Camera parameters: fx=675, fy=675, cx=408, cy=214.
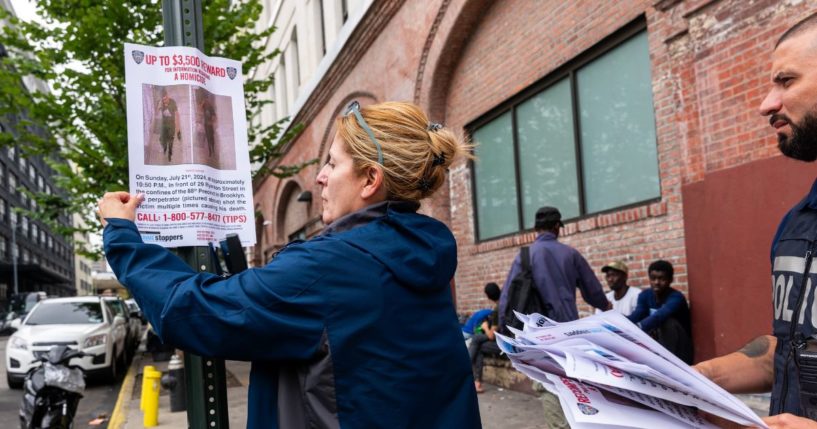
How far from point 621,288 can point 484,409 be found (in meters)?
2.13

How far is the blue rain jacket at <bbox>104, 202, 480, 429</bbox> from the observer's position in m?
1.63

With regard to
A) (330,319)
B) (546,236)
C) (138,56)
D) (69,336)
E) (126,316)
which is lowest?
(126,316)

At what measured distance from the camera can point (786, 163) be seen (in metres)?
5.14

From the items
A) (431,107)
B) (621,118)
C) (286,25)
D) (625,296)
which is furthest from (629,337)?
(286,25)

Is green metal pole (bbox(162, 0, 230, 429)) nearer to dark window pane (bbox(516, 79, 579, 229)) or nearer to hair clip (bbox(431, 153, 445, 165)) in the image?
hair clip (bbox(431, 153, 445, 165))

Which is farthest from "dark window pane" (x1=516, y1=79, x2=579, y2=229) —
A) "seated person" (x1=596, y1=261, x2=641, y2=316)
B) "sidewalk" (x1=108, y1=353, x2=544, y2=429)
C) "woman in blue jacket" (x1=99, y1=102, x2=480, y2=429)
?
"woman in blue jacket" (x1=99, y1=102, x2=480, y2=429)

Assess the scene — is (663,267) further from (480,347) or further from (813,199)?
(813,199)

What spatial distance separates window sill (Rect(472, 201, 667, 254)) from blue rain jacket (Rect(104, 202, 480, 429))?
549 cm

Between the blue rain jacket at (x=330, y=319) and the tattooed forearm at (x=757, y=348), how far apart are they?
2.89 feet

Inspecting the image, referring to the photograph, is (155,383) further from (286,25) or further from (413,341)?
(286,25)

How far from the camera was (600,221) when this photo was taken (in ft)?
25.2

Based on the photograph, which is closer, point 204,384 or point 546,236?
point 204,384

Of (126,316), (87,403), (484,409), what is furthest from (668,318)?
(126,316)

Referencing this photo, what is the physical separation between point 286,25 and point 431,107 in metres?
12.3
